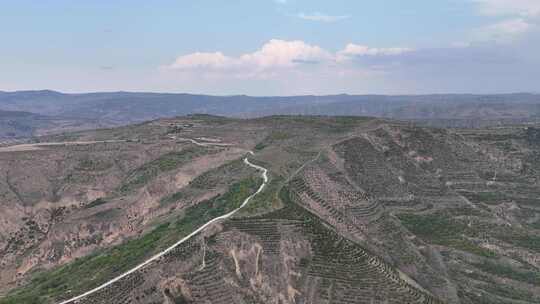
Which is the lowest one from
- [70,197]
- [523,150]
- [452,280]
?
[452,280]

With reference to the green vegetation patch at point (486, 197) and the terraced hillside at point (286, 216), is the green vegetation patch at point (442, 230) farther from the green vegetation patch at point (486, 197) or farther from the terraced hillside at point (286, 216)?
the green vegetation patch at point (486, 197)

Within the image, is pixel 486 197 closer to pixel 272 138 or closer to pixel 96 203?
pixel 272 138

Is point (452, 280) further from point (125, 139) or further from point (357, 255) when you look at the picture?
A: point (125, 139)

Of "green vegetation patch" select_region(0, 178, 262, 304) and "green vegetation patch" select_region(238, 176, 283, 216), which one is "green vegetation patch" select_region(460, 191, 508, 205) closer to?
"green vegetation patch" select_region(0, 178, 262, 304)

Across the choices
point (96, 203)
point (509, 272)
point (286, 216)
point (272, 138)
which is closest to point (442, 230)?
point (509, 272)

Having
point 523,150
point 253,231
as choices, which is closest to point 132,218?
point 253,231

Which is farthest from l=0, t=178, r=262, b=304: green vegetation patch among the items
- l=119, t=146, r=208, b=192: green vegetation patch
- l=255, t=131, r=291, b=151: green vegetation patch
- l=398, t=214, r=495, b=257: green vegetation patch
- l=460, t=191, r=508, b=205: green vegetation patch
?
l=460, t=191, r=508, b=205: green vegetation patch
